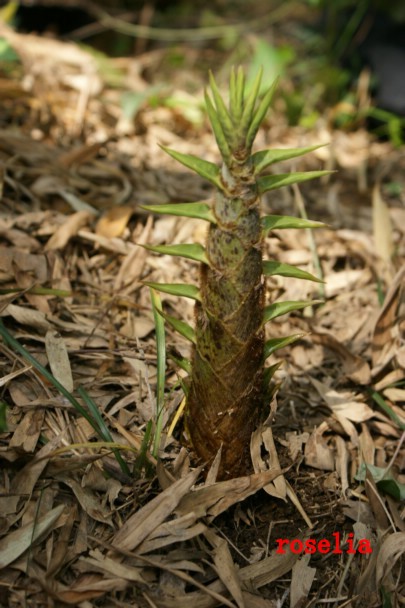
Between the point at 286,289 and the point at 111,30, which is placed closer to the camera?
the point at 286,289

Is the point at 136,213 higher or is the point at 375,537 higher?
the point at 136,213

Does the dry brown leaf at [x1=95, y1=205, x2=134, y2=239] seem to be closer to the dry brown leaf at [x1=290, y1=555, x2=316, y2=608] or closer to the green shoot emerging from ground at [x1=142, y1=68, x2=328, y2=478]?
the green shoot emerging from ground at [x1=142, y1=68, x2=328, y2=478]

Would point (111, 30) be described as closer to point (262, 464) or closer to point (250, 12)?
point (250, 12)

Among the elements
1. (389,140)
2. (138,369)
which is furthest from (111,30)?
(138,369)

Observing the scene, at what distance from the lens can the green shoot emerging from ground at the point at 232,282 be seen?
50.2 inches

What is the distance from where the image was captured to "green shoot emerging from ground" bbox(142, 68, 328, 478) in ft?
4.18

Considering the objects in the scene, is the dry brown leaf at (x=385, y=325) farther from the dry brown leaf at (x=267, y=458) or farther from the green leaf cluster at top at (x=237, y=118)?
the green leaf cluster at top at (x=237, y=118)

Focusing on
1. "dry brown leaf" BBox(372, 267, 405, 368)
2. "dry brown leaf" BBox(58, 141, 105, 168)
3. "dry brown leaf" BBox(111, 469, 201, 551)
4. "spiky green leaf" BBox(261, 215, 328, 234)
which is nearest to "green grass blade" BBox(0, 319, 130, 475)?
"dry brown leaf" BBox(111, 469, 201, 551)

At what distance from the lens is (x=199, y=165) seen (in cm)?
131

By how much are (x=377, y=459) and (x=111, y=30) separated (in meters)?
3.50

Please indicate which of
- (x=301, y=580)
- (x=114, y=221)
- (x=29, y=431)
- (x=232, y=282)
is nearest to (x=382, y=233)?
(x=114, y=221)

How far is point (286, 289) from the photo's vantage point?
2258 mm

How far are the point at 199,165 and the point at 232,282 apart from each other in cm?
25

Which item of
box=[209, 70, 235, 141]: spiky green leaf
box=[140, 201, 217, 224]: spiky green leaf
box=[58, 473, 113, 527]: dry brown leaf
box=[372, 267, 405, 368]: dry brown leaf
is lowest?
box=[58, 473, 113, 527]: dry brown leaf
